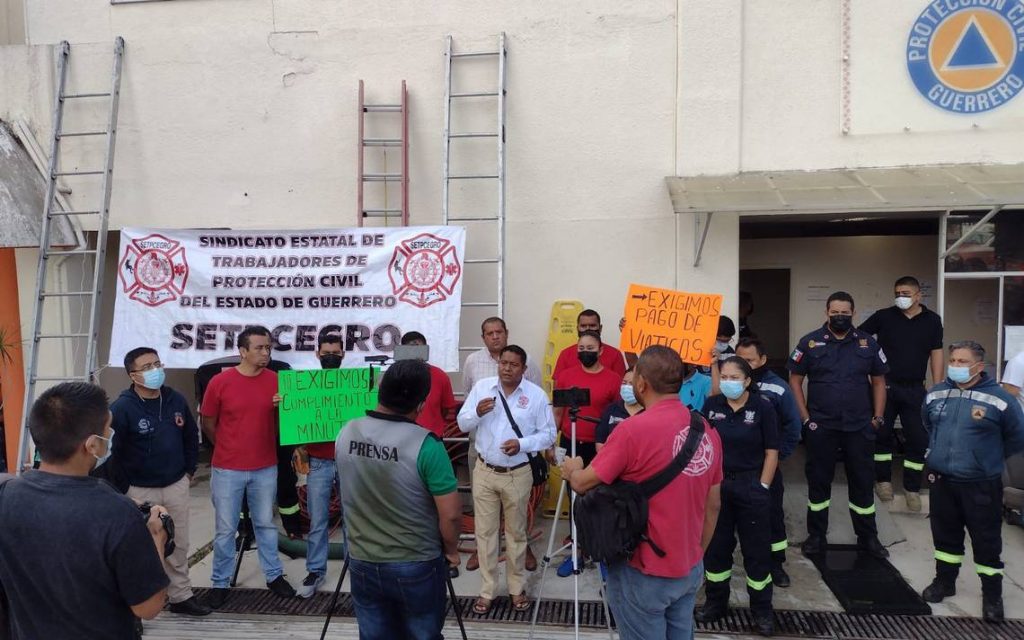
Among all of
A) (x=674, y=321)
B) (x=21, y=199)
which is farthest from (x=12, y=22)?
(x=674, y=321)

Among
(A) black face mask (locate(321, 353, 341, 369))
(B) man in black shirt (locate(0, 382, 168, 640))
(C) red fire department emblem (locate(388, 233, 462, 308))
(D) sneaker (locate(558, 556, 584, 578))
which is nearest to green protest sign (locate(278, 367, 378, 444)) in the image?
(A) black face mask (locate(321, 353, 341, 369))

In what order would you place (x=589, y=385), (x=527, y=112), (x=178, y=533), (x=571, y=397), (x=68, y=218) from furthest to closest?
(x=68, y=218) → (x=527, y=112) → (x=589, y=385) → (x=178, y=533) → (x=571, y=397)

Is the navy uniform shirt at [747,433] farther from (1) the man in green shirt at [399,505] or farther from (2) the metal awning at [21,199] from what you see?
(2) the metal awning at [21,199]

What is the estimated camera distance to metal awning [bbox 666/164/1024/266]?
19.4 ft

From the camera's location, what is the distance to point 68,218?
25.6 feet

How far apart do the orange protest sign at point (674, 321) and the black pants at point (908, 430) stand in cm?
233

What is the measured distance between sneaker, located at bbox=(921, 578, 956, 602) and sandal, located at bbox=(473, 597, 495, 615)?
10.4 ft

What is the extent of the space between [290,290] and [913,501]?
20.7 ft

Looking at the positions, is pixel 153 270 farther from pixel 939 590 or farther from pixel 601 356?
pixel 939 590

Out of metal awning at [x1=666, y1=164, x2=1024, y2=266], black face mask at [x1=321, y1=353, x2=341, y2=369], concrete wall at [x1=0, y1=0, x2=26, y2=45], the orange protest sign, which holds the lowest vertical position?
black face mask at [x1=321, y1=353, x2=341, y2=369]

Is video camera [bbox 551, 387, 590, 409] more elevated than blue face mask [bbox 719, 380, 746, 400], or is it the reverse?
blue face mask [bbox 719, 380, 746, 400]

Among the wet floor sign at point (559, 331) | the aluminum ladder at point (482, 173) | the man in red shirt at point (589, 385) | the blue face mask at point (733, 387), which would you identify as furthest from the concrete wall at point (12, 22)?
the blue face mask at point (733, 387)

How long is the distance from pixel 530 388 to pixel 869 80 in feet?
15.3

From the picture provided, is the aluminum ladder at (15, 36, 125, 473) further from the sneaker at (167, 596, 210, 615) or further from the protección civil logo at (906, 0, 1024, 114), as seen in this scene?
the protección civil logo at (906, 0, 1024, 114)
